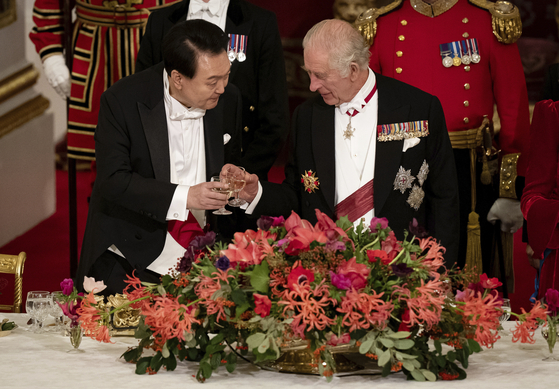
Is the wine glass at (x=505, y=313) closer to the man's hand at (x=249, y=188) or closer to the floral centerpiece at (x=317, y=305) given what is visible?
the floral centerpiece at (x=317, y=305)

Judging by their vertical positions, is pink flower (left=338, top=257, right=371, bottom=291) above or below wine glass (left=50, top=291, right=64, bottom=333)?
above

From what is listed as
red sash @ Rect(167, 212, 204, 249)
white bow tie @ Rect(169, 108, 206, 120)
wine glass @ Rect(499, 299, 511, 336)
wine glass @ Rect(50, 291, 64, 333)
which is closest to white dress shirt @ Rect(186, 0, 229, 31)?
white bow tie @ Rect(169, 108, 206, 120)

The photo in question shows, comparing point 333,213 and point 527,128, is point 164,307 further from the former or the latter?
point 527,128

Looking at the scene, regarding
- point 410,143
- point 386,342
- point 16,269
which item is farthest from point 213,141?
point 386,342

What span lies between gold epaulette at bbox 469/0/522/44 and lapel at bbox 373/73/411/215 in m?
0.95

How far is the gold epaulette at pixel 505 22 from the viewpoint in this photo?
3.16 m

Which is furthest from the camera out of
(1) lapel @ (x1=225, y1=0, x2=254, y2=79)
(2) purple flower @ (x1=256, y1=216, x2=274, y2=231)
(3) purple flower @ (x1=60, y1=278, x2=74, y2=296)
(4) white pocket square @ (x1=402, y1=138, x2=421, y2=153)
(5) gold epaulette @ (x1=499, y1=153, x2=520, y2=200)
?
(5) gold epaulette @ (x1=499, y1=153, x2=520, y2=200)

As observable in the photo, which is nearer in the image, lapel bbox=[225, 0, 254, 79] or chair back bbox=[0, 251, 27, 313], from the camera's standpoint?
chair back bbox=[0, 251, 27, 313]

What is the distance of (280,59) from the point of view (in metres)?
3.08

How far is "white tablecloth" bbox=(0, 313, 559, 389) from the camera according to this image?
1525 millimetres

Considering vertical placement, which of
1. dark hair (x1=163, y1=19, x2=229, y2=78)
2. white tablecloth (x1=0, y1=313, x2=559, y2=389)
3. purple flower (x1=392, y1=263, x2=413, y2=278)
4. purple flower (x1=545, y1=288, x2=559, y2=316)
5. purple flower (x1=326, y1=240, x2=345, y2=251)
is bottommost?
white tablecloth (x1=0, y1=313, x2=559, y2=389)

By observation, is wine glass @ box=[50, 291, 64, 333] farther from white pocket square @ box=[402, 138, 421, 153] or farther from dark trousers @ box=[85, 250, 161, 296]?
white pocket square @ box=[402, 138, 421, 153]

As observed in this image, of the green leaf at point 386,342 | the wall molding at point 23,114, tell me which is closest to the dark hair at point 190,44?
the green leaf at point 386,342

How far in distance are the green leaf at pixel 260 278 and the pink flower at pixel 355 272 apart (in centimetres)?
15
